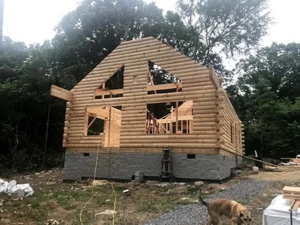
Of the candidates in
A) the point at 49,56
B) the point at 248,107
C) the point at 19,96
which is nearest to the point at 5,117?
the point at 19,96

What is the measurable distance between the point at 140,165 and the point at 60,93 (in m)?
5.15

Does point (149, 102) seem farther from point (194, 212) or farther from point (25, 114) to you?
point (25, 114)

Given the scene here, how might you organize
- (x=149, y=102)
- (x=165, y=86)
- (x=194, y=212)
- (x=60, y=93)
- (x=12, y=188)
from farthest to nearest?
(x=60, y=93) < (x=165, y=86) < (x=149, y=102) < (x=12, y=188) < (x=194, y=212)

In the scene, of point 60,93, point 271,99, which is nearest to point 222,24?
point 271,99

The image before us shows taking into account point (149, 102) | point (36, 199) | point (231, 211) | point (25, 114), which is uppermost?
point (25, 114)

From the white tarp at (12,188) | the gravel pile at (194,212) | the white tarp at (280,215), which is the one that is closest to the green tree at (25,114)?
the white tarp at (12,188)

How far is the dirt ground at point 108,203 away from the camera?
6703 millimetres

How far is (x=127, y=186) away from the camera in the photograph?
1118 centimetres

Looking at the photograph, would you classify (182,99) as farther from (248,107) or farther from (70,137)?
(248,107)

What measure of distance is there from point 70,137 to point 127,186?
4.49m

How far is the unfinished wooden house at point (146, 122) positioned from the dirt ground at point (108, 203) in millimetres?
954

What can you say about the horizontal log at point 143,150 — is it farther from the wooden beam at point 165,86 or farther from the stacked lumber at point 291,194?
the stacked lumber at point 291,194

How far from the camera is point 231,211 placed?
5172 millimetres

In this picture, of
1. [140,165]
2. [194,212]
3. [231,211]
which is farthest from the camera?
[140,165]
